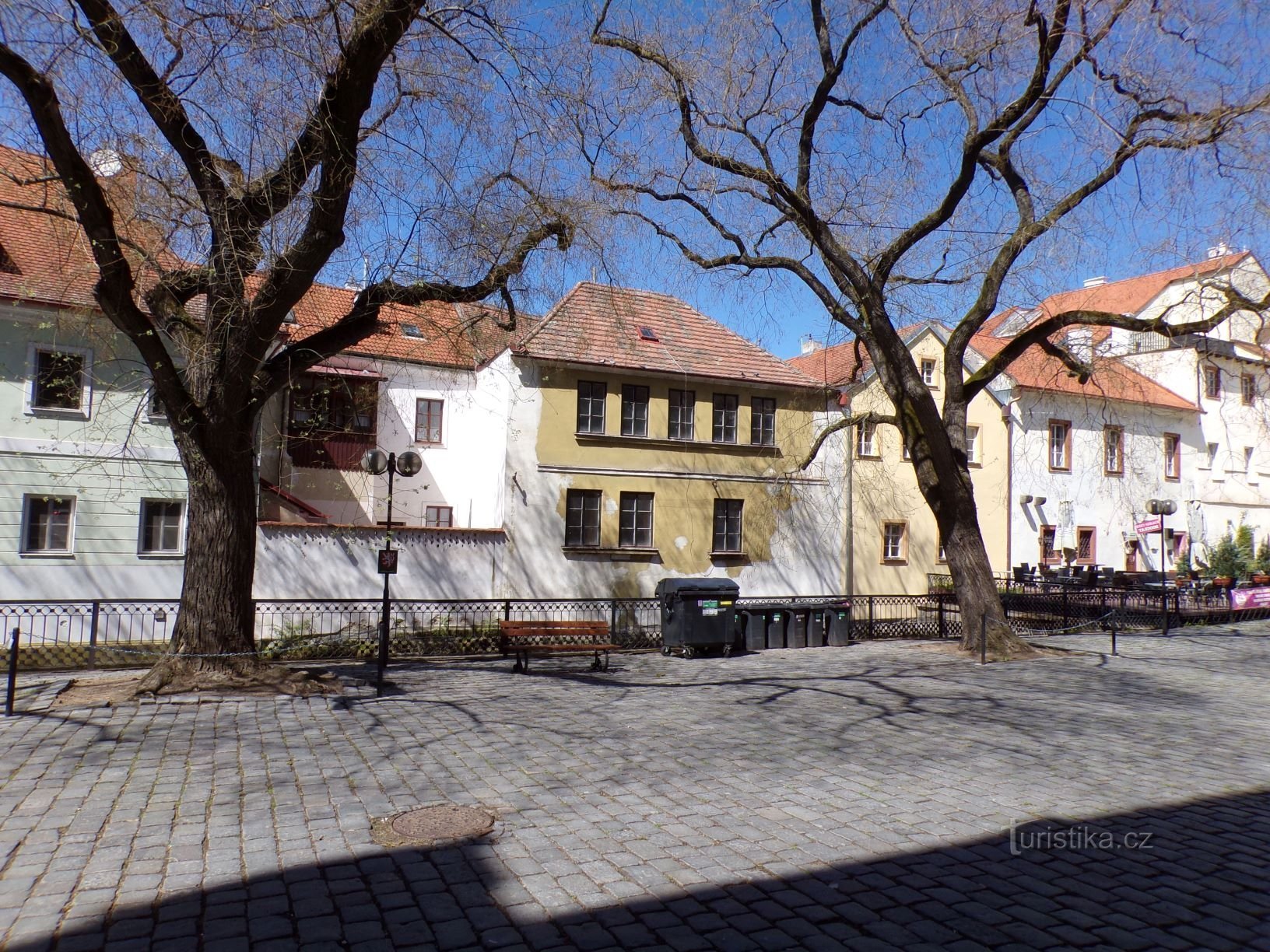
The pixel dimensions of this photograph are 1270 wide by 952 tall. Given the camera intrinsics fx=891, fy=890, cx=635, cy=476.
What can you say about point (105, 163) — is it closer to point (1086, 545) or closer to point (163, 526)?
point (163, 526)

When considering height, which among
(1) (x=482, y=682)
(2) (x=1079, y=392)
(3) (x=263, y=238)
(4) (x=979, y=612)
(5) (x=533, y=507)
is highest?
(2) (x=1079, y=392)

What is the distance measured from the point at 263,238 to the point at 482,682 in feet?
21.7

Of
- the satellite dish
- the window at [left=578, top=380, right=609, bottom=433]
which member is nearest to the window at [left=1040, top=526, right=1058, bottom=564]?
the window at [left=578, top=380, right=609, bottom=433]

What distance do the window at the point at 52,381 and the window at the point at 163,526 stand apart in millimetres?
2516

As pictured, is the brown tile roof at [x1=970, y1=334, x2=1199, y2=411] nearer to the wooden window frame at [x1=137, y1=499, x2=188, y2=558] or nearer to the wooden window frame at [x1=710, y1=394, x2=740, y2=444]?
the wooden window frame at [x1=710, y1=394, x2=740, y2=444]

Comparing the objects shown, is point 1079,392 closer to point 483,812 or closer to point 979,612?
point 979,612

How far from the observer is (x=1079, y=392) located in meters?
30.1

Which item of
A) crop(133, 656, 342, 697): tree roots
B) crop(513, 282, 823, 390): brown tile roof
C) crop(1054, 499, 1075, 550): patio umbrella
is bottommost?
crop(133, 656, 342, 697): tree roots

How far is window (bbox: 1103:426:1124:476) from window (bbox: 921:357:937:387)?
7.87 m

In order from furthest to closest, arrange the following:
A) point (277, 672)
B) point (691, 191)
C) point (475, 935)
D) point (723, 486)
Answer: point (723, 486), point (691, 191), point (277, 672), point (475, 935)

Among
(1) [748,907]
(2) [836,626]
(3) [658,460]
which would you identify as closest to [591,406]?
(3) [658,460]

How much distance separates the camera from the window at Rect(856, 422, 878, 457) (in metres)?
26.2

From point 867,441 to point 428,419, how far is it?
1325 cm

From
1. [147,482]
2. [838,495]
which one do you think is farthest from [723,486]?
[147,482]
